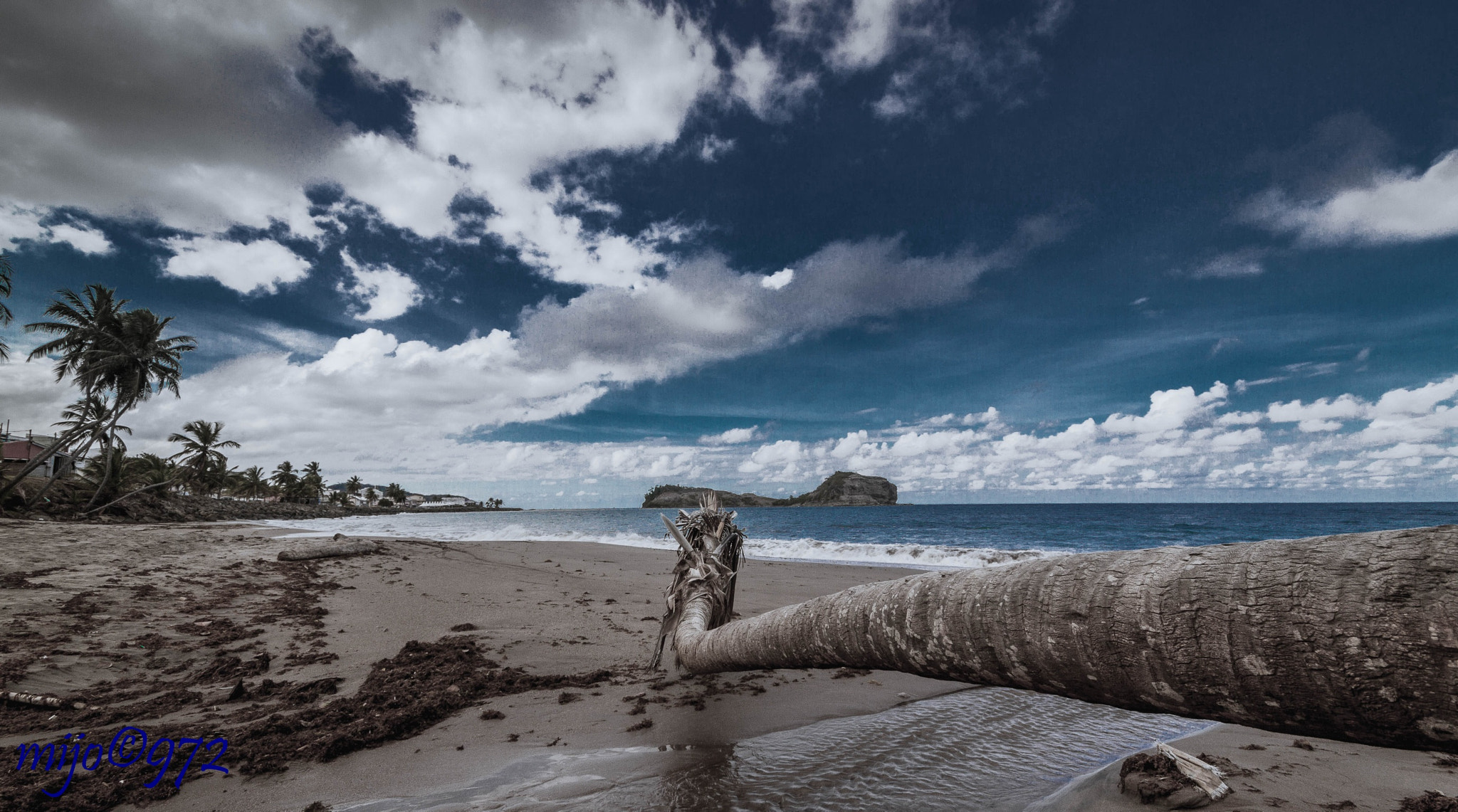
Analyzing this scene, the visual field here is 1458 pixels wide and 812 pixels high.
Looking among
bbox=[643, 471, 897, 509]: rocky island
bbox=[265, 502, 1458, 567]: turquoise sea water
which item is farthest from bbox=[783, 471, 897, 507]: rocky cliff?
bbox=[265, 502, 1458, 567]: turquoise sea water

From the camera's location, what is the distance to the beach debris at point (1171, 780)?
3473 millimetres

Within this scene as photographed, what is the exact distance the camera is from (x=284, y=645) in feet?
21.3

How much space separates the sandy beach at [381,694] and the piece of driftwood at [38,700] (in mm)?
59

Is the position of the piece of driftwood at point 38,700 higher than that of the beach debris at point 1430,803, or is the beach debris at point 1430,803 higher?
the piece of driftwood at point 38,700

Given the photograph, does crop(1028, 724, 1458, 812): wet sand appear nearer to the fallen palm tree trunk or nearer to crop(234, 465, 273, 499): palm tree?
the fallen palm tree trunk

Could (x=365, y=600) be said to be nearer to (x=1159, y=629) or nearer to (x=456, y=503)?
(x=1159, y=629)

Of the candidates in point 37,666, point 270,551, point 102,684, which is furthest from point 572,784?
point 270,551

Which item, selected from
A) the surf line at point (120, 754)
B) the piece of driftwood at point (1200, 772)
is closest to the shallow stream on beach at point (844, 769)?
the piece of driftwood at point (1200, 772)

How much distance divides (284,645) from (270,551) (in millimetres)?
11273

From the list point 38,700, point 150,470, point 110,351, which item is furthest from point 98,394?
point 38,700

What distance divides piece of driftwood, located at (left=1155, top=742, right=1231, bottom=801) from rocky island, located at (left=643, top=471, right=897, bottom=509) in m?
148

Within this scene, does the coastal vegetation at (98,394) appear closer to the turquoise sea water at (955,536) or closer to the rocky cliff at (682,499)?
the turquoise sea water at (955,536)

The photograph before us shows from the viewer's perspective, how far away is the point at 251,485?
83125 mm

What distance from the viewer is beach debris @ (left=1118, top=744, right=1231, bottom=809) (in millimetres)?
3473
